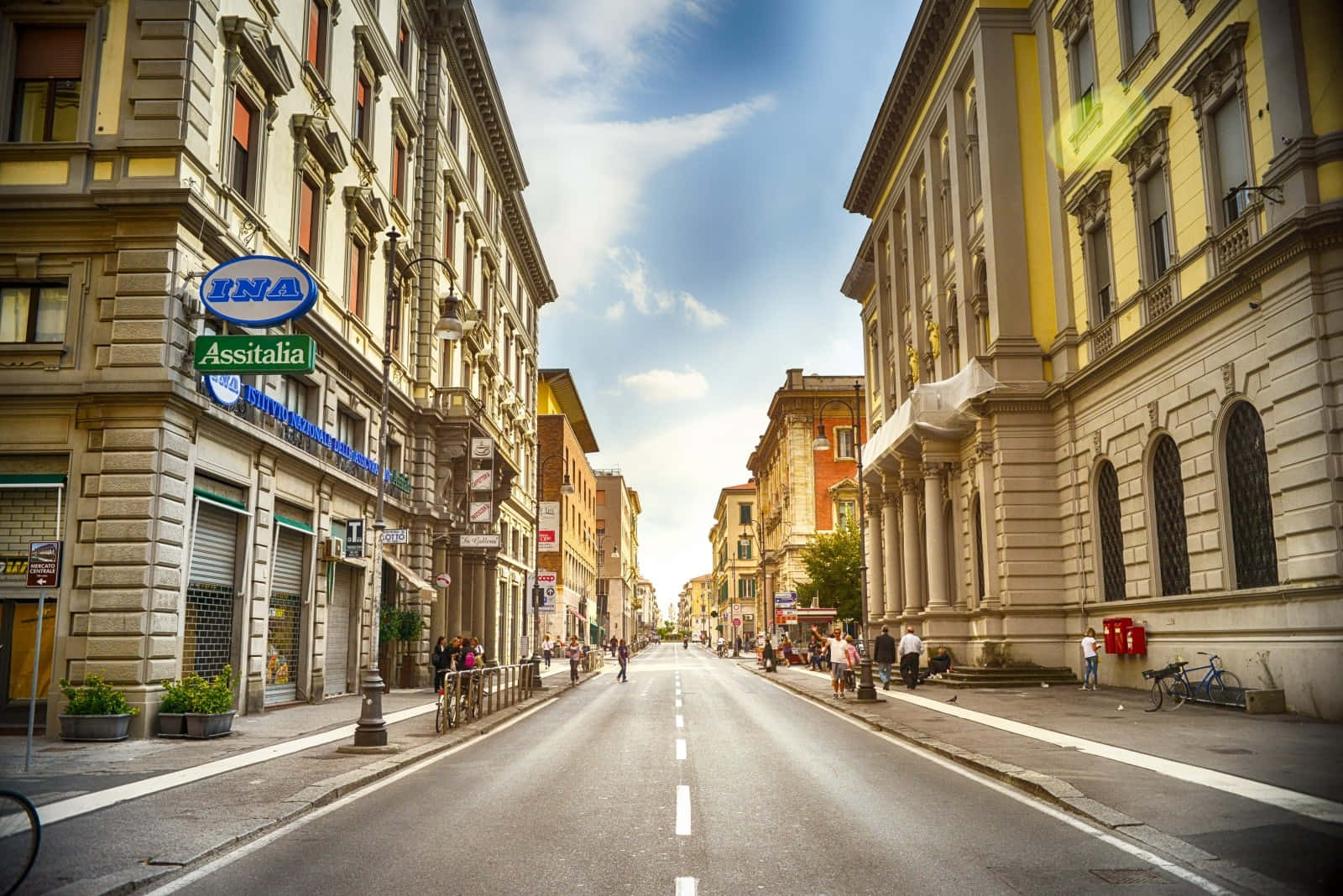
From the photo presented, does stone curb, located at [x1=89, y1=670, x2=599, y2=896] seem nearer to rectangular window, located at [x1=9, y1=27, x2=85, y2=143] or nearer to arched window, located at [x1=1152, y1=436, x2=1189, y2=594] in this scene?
rectangular window, located at [x1=9, y1=27, x2=85, y2=143]

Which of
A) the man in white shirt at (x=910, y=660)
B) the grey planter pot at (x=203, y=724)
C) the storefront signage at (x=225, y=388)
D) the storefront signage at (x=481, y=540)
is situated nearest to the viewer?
the grey planter pot at (x=203, y=724)

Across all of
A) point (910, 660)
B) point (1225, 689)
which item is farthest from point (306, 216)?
point (1225, 689)

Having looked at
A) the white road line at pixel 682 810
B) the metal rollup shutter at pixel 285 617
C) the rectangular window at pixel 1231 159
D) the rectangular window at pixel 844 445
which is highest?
the rectangular window at pixel 844 445

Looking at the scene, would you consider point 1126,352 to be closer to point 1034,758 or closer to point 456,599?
point 1034,758

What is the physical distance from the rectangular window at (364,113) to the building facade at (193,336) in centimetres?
8

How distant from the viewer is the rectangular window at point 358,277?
28609 millimetres

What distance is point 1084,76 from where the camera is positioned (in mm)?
28703


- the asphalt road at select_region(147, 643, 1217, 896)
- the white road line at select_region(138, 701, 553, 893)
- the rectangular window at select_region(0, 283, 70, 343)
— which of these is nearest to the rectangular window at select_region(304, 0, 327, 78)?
the rectangular window at select_region(0, 283, 70, 343)

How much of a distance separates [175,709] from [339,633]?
11.6m

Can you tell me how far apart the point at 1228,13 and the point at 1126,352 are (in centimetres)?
775

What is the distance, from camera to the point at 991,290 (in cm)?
3120

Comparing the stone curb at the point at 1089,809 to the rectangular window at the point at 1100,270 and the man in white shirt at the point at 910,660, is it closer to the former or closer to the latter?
the man in white shirt at the point at 910,660

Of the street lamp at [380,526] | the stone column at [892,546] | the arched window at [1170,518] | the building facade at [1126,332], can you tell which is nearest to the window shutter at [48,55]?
the street lamp at [380,526]

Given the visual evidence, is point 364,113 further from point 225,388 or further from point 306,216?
point 225,388
